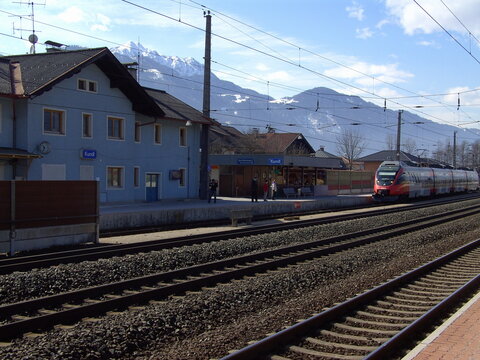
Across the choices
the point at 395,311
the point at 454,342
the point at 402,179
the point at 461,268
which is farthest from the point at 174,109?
the point at 454,342

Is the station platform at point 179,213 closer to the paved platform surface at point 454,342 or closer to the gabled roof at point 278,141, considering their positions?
the paved platform surface at point 454,342

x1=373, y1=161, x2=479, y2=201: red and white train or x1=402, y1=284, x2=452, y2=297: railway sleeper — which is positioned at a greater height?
x1=373, y1=161, x2=479, y2=201: red and white train

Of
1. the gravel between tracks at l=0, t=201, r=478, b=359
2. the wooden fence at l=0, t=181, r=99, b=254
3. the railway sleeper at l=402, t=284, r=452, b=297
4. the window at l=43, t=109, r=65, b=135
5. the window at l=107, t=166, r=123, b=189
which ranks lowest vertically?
the railway sleeper at l=402, t=284, r=452, b=297

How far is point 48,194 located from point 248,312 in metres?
9.46

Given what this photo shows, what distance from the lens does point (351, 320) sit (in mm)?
7934

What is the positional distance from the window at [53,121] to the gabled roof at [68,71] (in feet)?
5.87

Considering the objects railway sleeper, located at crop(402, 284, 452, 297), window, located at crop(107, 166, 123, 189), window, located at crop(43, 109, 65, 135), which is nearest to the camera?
railway sleeper, located at crop(402, 284, 452, 297)

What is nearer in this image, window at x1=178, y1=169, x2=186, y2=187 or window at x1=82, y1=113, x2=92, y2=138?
Result: window at x1=82, y1=113, x2=92, y2=138

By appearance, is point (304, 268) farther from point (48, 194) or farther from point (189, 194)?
point (189, 194)

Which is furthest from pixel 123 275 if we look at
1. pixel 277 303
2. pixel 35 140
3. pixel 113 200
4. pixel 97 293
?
pixel 113 200

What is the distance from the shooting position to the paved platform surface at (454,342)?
577cm

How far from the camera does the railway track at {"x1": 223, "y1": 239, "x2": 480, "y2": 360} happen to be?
21.0ft

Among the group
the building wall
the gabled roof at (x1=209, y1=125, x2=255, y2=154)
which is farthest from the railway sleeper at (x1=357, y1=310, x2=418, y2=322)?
the gabled roof at (x1=209, y1=125, x2=255, y2=154)

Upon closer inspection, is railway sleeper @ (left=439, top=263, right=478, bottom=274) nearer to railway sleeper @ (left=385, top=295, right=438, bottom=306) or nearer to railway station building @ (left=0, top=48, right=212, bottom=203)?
railway sleeper @ (left=385, top=295, right=438, bottom=306)
